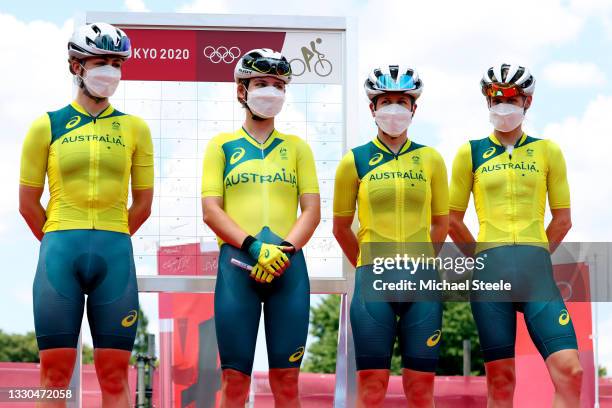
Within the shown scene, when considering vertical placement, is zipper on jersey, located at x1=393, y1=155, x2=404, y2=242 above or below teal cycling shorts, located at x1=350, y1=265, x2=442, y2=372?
above

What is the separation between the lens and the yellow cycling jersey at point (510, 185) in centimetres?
674

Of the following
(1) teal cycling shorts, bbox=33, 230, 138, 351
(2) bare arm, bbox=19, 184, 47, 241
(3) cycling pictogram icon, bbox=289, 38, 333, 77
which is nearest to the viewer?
(1) teal cycling shorts, bbox=33, 230, 138, 351

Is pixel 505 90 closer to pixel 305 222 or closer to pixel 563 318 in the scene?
pixel 563 318

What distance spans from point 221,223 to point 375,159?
115cm

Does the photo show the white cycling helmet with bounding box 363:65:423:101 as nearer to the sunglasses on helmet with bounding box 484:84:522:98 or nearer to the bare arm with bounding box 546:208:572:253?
the sunglasses on helmet with bounding box 484:84:522:98

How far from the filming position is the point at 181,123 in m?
8.17

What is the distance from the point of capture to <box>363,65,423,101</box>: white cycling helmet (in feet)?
21.7

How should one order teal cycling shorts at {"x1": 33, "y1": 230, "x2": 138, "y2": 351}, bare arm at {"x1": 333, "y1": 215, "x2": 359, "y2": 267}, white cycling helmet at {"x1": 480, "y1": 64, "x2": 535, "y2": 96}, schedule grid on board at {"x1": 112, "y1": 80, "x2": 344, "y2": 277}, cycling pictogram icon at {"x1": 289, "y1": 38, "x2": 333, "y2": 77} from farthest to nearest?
cycling pictogram icon at {"x1": 289, "y1": 38, "x2": 333, "y2": 77}
schedule grid on board at {"x1": 112, "y1": 80, "x2": 344, "y2": 277}
bare arm at {"x1": 333, "y1": 215, "x2": 359, "y2": 267}
white cycling helmet at {"x1": 480, "y1": 64, "x2": 535, "y2": 96}
teal cycling shorts at {"x1": 33, "y1": 230, "x2": 138, "y2": 351}

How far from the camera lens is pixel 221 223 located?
6266mm

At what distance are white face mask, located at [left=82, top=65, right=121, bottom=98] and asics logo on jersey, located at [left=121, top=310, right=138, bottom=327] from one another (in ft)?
4.56

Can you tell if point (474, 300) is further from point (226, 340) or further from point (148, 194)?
point (148, 194)

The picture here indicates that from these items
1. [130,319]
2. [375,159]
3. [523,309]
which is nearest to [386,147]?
[375,159]

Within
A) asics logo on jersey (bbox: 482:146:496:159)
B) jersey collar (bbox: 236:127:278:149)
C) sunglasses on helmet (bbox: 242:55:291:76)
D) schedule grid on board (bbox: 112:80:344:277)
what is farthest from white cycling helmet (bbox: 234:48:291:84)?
schedule grid on board (bbox: 112:80:344:277)

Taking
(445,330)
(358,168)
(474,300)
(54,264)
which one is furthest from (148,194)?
(445,330)
